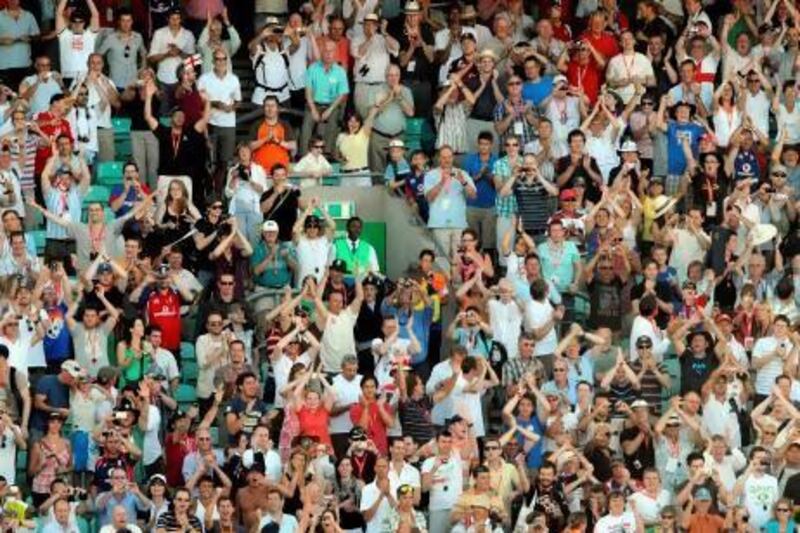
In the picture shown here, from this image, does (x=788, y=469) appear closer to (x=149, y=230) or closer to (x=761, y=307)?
(x=761, y=307)

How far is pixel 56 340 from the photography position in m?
35.9

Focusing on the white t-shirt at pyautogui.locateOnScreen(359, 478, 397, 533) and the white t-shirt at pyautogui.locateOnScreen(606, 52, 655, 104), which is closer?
the white t-shirt at pyautogui.locateOnScreen(359, 478, 397, 533)

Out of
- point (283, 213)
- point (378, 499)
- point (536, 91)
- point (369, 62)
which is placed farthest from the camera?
point (369, 62)

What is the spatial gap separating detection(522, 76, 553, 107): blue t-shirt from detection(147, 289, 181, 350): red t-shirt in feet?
18.6

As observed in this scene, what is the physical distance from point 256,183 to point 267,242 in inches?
31.3

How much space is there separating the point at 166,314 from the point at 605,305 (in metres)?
4.85

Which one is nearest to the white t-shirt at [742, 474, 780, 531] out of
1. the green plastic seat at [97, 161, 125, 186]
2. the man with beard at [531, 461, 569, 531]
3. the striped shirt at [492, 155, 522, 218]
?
the man with beard at [531, 461, 569, 531]

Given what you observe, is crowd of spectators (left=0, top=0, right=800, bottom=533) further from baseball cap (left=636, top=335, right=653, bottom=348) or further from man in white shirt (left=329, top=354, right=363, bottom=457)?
baseball cap (left=636, top=335, right=653, bottom=348)

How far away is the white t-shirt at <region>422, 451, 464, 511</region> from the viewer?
3469 centimetres

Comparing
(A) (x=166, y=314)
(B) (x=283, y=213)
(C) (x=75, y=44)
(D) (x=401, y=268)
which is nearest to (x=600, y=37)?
(D) (x=401, y=268)

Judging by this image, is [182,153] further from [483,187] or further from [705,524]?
[705,524]

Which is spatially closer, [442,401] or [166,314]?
[442,401]

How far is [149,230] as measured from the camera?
37.2m

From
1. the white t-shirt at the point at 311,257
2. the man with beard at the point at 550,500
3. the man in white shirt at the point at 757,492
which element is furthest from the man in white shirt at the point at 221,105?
the man in white shirt at the point at 757,492
